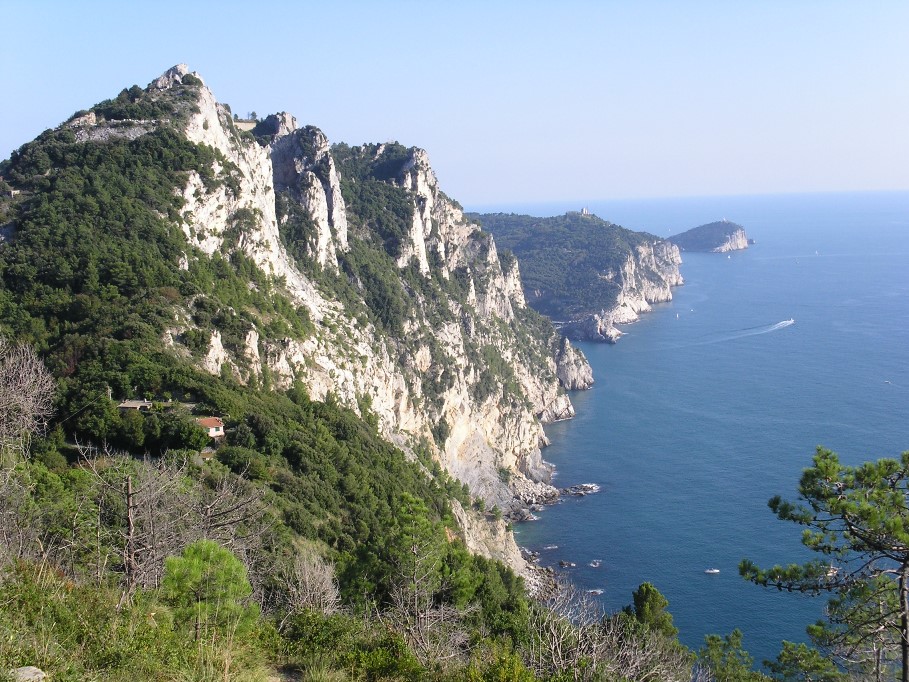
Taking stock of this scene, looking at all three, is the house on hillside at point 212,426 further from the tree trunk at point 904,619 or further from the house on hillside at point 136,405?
the tree trunk at point 904,619

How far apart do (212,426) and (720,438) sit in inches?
2004

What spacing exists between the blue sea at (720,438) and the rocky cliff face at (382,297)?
20.4 ft

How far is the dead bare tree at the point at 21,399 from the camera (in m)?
21.5

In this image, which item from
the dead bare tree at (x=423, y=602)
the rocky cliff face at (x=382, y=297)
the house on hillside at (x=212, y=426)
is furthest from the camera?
the rocky cliff face at (x=382, y=297)

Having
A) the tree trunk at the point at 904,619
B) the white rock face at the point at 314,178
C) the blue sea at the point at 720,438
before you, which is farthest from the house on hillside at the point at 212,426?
the white rock face at the point at 314,178

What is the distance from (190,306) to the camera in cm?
3388

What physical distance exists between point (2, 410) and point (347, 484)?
1469 cm

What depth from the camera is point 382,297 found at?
6072 centimetres

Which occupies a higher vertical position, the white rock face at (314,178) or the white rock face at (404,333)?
the white rock face at (314,178)

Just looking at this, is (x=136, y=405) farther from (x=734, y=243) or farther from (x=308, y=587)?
(x=734, y=243)

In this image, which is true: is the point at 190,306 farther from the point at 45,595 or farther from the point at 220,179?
the point at 45,595

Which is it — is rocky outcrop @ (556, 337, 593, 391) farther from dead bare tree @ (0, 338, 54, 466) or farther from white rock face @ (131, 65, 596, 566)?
dead bare tree @ (0, 338, 54, 466)

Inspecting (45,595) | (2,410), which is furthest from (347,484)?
(45,595)

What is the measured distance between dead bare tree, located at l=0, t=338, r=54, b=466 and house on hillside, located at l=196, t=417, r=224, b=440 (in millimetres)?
5029
